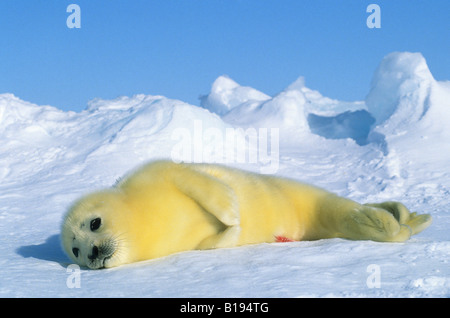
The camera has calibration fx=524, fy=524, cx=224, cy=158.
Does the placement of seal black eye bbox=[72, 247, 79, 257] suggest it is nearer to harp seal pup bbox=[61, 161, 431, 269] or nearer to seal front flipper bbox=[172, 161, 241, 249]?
harp seal pup bbox=[61, 161, 431, 269]

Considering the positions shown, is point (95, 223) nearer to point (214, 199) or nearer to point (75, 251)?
point (75, 251)

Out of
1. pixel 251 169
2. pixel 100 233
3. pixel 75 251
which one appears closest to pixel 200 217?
pixel 100 233

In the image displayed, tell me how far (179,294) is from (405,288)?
0.89 meters

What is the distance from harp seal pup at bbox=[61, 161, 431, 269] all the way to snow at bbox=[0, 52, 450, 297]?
0.15 metres

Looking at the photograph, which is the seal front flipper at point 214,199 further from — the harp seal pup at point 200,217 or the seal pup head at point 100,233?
the seal pup head at point 100,233

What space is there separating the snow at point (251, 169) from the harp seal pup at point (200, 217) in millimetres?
148

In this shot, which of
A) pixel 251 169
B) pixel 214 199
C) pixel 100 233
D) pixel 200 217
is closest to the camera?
pixel 100 233

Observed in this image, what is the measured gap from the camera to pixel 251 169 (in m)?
8.49

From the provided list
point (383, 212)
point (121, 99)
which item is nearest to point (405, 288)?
point (383, 212)

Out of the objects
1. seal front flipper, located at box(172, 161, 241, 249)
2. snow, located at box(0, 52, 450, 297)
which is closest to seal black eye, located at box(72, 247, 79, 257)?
snow, located at box(0, 52, 450, 297)

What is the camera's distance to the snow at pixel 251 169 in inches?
88.7

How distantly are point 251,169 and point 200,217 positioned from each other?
17.7 ft

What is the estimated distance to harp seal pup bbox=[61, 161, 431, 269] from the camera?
290 cm

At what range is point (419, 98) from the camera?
34.7 ft
